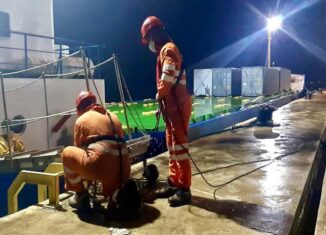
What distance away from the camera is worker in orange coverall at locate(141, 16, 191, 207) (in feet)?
11.8

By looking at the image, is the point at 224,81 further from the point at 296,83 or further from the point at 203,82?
the point at 296,83

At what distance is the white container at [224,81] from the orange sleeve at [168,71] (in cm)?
1629

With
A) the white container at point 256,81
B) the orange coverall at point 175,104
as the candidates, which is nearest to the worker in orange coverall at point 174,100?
the orange coverall at point 175,104

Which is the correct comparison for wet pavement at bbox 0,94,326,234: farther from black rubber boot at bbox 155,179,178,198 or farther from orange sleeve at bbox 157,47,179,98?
orange sleeve at bbox 157,47,179,98

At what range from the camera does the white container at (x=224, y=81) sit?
19.5m

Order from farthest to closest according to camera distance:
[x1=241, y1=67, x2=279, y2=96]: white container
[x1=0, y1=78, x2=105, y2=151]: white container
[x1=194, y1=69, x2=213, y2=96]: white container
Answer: [x1=194, y1=69, x2=213, y2=96]: white container < [x1=241, y1=67, x2=279, y2=96]: white container < [x1=0, y1=78, x2=105, y2=151]: white container

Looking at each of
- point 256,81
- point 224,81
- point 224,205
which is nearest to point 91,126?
point 224,205

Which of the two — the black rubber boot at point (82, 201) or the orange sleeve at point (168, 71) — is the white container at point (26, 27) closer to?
the black rubber boot at point (82, 201)

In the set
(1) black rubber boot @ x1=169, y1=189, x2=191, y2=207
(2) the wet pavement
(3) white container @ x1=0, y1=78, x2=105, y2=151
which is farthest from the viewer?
(3) white container @ x1=0, y1=78, x2=105, y2=151

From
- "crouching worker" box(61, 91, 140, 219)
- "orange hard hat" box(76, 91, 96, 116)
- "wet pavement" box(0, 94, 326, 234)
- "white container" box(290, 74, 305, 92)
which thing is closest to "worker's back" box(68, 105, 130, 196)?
"crouching worker" box(61, 91, 140, 219)

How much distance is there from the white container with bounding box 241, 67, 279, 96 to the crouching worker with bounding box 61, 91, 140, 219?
16.3 meters

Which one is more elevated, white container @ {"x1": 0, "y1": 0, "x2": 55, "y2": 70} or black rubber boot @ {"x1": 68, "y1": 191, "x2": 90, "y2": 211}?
white container @ {"x1": 0, "y1": 0, "x2": 55, "y2": 70}

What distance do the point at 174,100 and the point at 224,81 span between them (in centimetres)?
1649

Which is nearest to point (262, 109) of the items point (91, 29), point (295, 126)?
point (295, 126)
